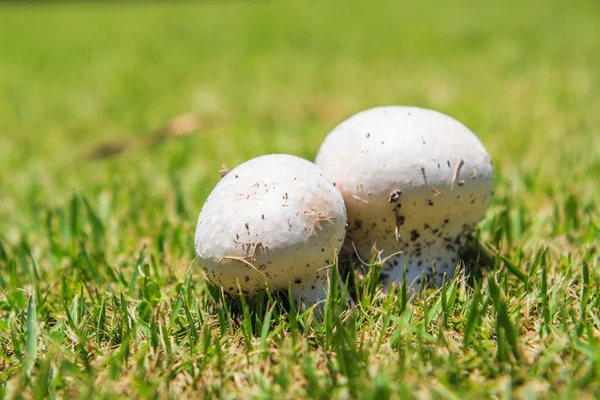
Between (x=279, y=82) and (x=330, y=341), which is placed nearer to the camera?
(x=330, y=341)

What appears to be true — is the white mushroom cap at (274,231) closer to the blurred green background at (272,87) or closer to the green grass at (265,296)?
the green grass at (265,296)

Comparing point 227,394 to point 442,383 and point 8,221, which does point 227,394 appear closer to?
point 442,383

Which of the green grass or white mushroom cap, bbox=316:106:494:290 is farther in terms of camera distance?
white mushroom cap, bbox=316:106:494:290

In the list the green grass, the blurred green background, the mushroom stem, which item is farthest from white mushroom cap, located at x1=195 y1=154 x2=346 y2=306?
the blurred green background

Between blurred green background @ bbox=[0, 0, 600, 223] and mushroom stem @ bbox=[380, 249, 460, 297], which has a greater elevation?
blurred green background @ bbox=[0, 0, 600, 223]

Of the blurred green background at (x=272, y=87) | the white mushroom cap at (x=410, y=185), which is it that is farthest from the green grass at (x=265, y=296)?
the white mushroom cap at (x=410, y=185)

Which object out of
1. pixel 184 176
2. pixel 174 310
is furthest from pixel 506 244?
pixel 184 176

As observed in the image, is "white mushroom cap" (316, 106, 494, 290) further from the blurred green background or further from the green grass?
the blurred green background

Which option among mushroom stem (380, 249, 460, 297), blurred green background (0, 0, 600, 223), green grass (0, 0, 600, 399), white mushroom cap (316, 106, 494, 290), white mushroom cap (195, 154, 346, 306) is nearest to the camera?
green grass (0, 0, 600, 399)
